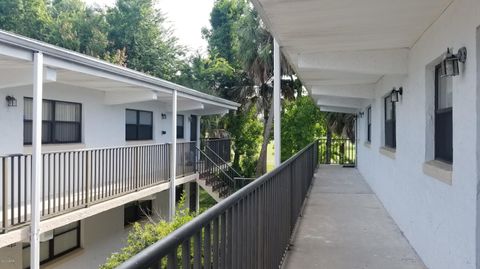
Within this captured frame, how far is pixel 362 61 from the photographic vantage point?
595 cm

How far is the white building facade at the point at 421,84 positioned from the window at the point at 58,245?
6384 millimetres

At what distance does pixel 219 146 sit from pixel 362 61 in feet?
35.6

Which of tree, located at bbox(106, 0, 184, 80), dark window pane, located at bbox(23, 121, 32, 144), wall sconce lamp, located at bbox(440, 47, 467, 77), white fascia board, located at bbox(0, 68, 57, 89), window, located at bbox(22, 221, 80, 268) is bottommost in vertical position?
window, located at bbox(22, 221, 80, 268)

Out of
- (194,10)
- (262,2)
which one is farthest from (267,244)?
(194,10)

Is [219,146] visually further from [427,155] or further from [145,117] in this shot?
[427,155]

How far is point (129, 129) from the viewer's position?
12531 mm

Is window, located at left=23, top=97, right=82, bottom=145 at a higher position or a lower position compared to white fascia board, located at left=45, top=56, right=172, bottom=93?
lower

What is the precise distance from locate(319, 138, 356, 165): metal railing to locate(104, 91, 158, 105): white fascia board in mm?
9710

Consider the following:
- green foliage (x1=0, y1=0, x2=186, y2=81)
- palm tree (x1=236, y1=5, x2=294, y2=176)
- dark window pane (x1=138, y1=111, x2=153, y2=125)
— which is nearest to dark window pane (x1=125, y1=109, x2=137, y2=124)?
dark window pane (x1=138, y1=111, x2=153, y2=125)

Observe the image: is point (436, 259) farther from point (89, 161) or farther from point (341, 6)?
point (89, 161)

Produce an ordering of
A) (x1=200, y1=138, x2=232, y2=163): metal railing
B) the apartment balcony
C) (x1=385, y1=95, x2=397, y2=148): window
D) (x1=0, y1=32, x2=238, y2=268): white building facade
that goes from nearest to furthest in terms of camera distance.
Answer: the apartment balcony < (x1=0, y1=32, x2=238, y2=268): white building facade < (x1=385, y1=95, x2=397, y2=148): window < (x1=200, y1=138, x2=232, y2=163): metal railing

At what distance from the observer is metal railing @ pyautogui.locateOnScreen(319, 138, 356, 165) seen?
18609mm

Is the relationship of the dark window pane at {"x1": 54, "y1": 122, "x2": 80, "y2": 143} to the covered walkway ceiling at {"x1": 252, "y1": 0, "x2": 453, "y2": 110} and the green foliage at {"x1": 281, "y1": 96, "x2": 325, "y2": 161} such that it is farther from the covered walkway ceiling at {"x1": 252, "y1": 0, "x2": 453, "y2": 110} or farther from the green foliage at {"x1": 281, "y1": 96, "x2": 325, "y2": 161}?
the green foliage at {"x1": 281, "y1": 96, "x2": 325, "y2": 161}

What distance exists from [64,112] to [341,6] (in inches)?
298
